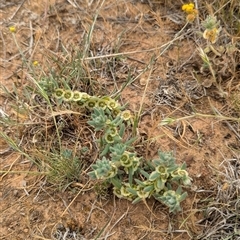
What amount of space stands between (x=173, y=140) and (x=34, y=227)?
656 mm

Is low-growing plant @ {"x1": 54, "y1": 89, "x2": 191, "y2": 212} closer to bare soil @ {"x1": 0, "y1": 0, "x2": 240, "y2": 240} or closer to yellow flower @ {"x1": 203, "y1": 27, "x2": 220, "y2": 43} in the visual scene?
bare soil @ {"x1": 0, "y1": 0, "x2": 240, "y2": 240}

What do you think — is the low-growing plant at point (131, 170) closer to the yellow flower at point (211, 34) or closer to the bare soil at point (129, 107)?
the bare soil at point (129, 107)

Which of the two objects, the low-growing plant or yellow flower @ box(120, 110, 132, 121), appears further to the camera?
yellow flower @ box(120, 110, 132, 121)

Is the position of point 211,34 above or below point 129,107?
above

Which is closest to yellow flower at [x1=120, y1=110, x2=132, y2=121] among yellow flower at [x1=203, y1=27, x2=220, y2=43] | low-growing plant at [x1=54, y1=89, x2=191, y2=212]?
low-growing plant at [x1=54, y1=89, x2=191, y2=212]

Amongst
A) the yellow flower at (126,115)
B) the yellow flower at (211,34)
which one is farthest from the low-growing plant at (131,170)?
the yellow flower at (211,34)

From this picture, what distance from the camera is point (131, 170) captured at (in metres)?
1.85

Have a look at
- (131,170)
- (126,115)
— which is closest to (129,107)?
(126,115)

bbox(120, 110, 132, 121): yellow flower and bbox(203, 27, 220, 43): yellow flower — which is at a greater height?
bbox(203, 27, 220, 43): yellow flower

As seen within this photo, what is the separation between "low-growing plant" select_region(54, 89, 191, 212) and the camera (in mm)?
1800

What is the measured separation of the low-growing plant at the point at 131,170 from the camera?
1800 mm

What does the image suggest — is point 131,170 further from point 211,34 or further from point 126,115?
point 211,34

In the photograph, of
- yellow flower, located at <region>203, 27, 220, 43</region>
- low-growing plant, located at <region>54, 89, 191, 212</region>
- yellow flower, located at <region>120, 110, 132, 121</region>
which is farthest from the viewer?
yellow flower, located at <region>203, 27, 220, 43</region>

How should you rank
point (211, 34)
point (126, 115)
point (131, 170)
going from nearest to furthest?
1. point (131, 170)
2. point (126, 115)
3. point (211, 34)
